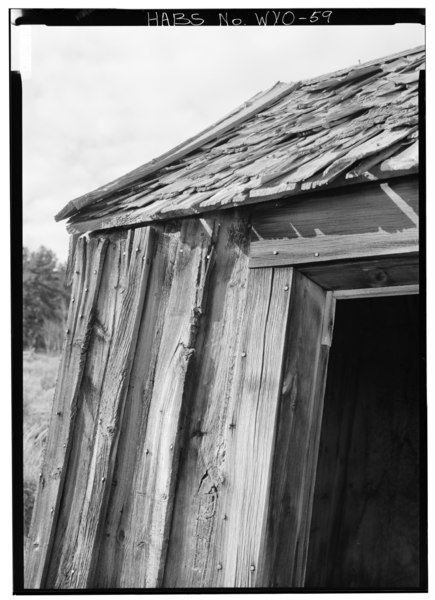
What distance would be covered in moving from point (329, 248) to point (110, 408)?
1.01 metres

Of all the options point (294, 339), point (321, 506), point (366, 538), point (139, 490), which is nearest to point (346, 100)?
point (294, 339)

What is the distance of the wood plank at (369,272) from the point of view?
2123mm

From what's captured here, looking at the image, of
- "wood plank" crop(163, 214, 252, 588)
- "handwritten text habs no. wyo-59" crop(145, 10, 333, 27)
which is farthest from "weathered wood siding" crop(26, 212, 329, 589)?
"handwritten text habs no. wyo-59" crop(145, 10, 333, 27)

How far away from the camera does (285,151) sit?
8.16 feet

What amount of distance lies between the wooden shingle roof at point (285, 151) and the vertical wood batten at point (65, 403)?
0.59 ft

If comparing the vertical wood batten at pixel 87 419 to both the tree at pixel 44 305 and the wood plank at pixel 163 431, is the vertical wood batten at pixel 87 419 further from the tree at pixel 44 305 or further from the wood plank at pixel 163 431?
the tree at pixel 44 305

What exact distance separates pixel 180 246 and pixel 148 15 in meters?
0.82

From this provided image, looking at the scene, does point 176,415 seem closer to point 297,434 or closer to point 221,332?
point 221,332

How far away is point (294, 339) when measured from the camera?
2.24 m

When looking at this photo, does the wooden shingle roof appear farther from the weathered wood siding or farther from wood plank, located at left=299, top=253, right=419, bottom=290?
wood plank, located at left=299, top=253, right=419, bottom=290

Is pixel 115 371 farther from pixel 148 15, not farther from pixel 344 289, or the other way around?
pixel 148 15

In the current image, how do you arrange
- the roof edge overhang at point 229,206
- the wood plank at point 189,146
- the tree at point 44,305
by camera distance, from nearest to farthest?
the roof edge overhang at point 229,206, the wood plank at point 189,146, the tree at point 44,305

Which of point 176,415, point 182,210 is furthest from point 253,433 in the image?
point 182,210

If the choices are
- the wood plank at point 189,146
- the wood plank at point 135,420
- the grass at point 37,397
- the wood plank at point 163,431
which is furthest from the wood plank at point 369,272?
the grass at point 37,397
